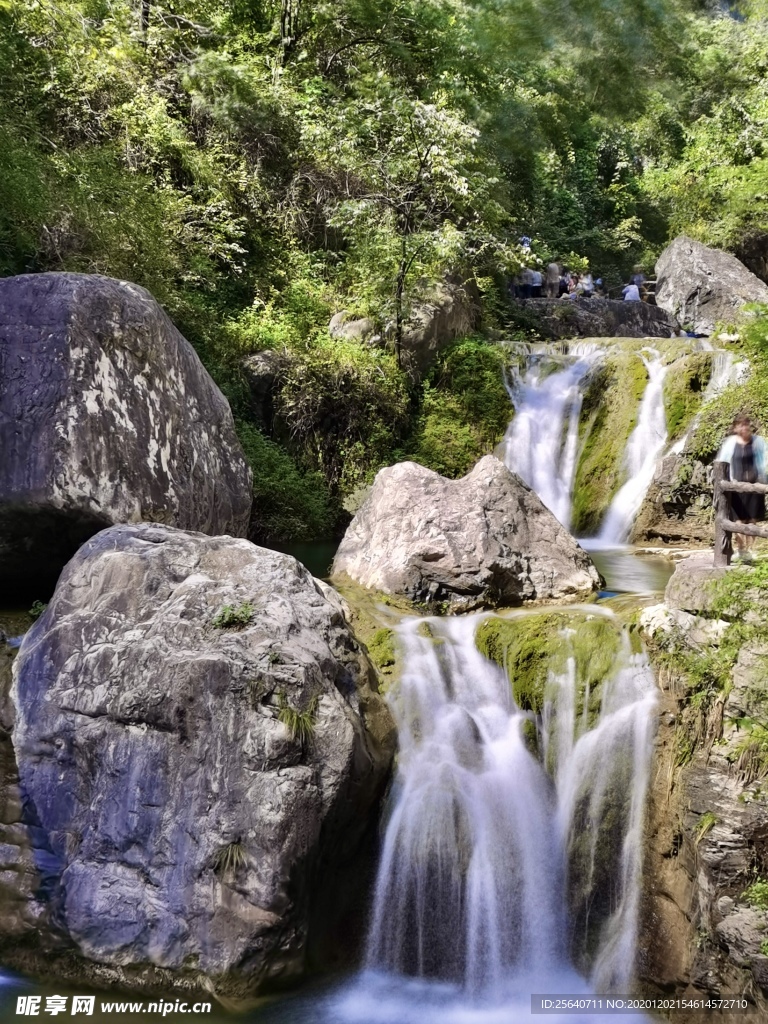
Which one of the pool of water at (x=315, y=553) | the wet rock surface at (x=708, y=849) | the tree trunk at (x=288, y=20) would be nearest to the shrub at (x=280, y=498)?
the pool of water at (x=315, y=553)

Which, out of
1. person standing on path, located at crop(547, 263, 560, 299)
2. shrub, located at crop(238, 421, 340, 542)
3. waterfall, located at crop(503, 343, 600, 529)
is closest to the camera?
shrub, located at crop(238, 421, 340, 542)

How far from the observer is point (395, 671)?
22.2 ft

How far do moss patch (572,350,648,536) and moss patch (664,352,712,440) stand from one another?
Answer: 1.42ft

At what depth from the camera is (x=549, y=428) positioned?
13047mm

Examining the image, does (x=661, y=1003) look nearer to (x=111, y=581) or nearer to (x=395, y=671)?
(x=395, y=671)

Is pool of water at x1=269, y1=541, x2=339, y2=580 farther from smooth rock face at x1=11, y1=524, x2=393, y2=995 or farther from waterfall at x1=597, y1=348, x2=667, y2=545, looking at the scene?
waterfall at x1=597, y1=348, x2=667, y2=545

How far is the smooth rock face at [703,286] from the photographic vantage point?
64.5ft

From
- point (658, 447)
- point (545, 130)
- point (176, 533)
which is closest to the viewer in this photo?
point (176, 533)

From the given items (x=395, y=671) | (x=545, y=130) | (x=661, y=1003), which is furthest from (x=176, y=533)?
(x=545, y=130)

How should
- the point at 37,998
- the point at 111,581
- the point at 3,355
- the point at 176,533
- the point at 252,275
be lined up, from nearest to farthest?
the point at 37,998, the point at 111,581, the point at 176,533, the point at 3,355, the point at 252,275

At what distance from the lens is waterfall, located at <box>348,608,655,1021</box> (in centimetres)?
553

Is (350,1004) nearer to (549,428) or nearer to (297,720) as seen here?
(297,720)

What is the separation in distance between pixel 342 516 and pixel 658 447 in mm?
4558

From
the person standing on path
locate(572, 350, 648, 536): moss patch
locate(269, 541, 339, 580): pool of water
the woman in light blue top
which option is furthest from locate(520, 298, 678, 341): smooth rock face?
the woman in light blue top
